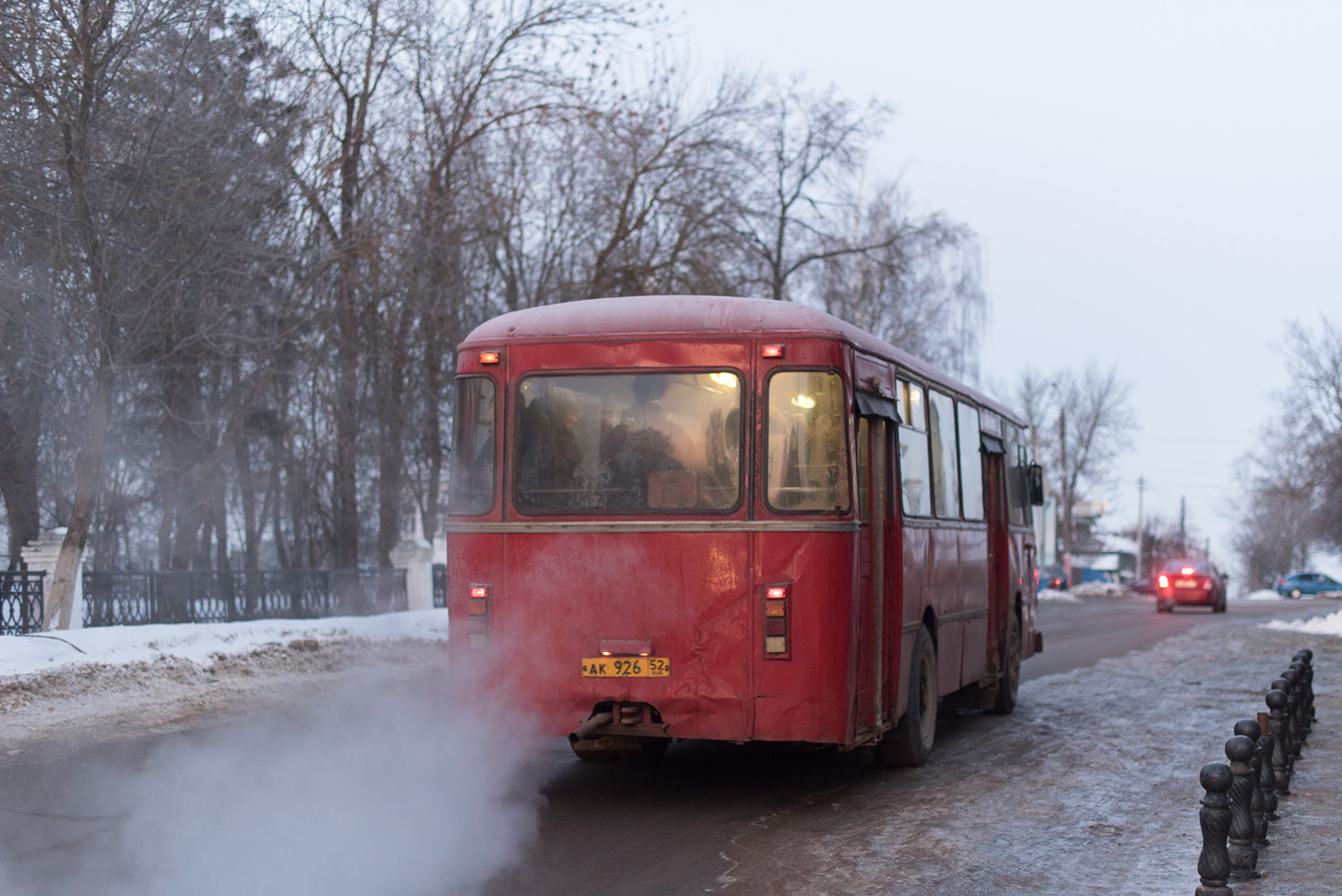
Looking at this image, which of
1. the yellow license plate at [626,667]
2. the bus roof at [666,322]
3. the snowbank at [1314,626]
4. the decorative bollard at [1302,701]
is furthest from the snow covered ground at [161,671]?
the snowbank at [1314,626]

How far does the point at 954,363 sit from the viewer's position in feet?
129

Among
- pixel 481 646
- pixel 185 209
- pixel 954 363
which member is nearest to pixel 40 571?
pixel 185 209

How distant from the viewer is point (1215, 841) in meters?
5.89

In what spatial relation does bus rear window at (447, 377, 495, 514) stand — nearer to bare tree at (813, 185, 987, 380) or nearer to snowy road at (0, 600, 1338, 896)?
snowy road at (0, 600, 1338, 896)

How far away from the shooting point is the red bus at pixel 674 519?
788 centimetres

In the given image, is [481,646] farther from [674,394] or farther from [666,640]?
[674,394]

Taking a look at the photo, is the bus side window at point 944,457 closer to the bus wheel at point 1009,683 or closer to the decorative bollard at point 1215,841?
the bus wheel at point 1009,683

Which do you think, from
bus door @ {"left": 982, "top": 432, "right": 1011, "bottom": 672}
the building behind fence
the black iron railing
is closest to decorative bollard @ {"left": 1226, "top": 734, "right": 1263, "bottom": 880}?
bus door @ {"left": 982, "top": 432, "right": 1011, "bottom": 672}

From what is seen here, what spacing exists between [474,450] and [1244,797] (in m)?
4.75

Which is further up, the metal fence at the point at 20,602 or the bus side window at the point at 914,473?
the bus side window at the point at 914,473

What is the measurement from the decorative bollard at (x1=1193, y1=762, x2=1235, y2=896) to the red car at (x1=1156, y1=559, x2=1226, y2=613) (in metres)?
37.3

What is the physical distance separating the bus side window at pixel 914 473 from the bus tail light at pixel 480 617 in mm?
2918

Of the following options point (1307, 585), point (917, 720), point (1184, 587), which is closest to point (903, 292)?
point (1184, 587)

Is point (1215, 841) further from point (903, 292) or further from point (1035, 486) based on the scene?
point (903, 292)
